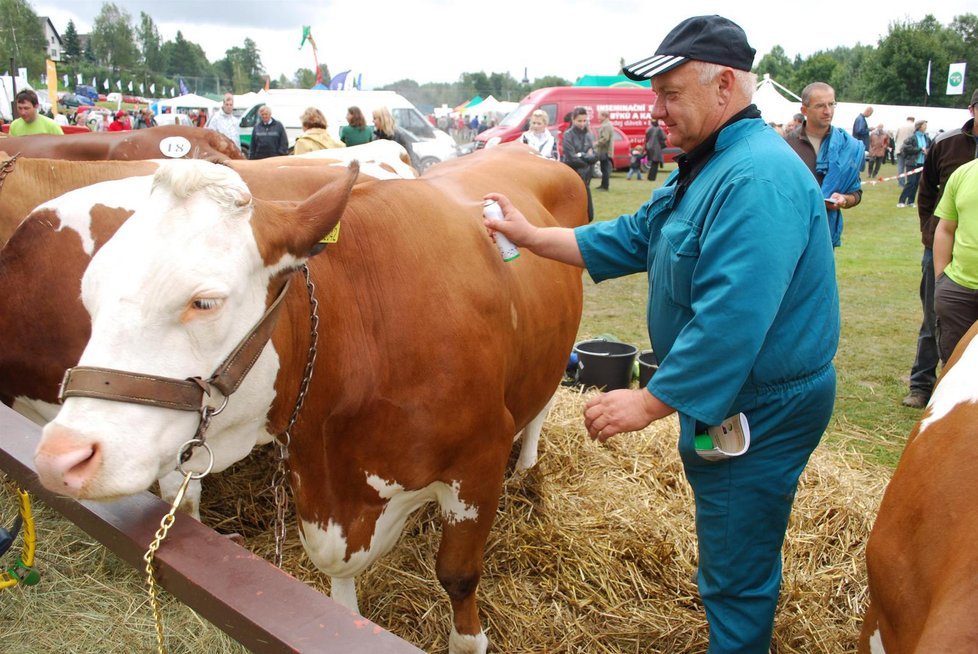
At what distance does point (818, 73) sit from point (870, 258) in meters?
57.7

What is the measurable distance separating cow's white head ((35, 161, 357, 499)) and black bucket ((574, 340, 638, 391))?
3.39 metres

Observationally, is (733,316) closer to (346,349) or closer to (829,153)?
(346,349)

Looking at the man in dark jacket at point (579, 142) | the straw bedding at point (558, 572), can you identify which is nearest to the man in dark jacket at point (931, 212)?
the straw bedding at point (558, 572)

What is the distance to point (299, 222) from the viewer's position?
5.82ft

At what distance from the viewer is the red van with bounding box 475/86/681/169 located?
2042cm

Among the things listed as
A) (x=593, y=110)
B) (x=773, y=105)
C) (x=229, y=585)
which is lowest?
(x=229, y=585)

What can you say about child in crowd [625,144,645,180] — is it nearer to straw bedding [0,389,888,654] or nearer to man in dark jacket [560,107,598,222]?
man in dark jacket [560,107,598,222]

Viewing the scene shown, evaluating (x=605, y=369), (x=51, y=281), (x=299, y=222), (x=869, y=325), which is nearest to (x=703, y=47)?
(x=299, y=222)

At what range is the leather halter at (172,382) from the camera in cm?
147

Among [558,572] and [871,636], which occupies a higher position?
[871,636]

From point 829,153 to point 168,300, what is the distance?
486 cm

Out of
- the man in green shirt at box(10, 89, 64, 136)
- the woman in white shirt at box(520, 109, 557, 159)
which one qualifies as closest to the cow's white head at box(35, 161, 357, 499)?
the man in green shirt at box(10, 89, 64, 136)

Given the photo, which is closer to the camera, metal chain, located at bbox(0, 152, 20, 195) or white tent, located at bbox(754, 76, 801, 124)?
metal chain, located at bbox(0, 152, 20, 195)

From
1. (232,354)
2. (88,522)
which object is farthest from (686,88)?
(88,522)
